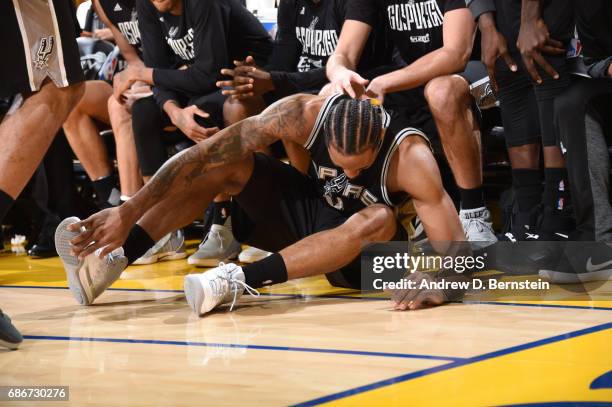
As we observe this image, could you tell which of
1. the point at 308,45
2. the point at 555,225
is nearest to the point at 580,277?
the point at 555,225

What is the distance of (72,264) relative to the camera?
11.7 feet

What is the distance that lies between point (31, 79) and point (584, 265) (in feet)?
7.64

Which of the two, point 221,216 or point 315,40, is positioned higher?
point 315,40

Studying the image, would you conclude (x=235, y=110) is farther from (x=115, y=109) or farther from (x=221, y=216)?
(x=115, y=109)

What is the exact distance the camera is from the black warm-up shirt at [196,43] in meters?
4.97

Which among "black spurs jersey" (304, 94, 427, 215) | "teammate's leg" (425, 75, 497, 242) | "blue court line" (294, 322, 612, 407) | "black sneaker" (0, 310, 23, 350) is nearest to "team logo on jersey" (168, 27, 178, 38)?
"teammate's leg" (425, 75, 497, 242)

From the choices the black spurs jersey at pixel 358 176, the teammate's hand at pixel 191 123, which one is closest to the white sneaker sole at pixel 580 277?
the black spurs jersey at pixel 358 176

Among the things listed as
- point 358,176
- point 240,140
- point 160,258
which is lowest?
point 160,258

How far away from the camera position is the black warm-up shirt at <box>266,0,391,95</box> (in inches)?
188

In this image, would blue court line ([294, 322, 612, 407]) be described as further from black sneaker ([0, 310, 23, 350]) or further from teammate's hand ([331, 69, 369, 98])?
teammate's hand ([331, 69, 369, 98])

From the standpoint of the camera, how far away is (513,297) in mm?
3572

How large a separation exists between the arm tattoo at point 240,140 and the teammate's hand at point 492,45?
103 centimetres

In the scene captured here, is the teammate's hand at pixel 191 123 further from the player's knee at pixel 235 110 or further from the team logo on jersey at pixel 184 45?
the team logo on jersey at pixel 184 45

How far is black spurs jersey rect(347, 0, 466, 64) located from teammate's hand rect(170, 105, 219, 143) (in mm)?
988
